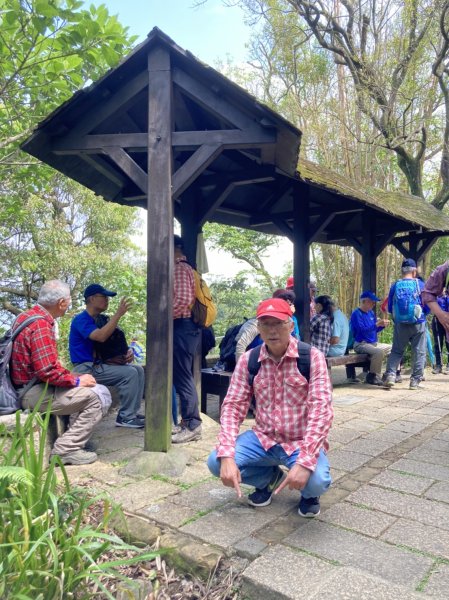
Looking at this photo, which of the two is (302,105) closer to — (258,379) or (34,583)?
(258,379)

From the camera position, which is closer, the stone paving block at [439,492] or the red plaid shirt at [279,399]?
the red plaid shirt at [279,399]

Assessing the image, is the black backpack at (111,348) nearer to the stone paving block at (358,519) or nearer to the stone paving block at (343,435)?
the stone paving block at (343,435)

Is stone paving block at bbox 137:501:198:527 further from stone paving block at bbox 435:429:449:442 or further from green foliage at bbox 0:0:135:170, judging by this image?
green foliage at bbox 0:0:135:170

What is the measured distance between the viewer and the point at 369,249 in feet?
27.6

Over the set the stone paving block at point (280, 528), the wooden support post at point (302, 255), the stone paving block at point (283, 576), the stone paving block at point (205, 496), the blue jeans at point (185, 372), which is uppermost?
the wooden support post at point (302, 255)

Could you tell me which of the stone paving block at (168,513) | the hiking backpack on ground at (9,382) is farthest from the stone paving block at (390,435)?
the hiking backpack on ground at (9,382)

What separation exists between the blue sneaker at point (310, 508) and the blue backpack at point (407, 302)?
178 inches

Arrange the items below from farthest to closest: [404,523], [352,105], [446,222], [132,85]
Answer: [352,105] < [446,222] < [132,85] < [404,523]

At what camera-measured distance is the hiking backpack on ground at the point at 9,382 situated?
3.44 meters

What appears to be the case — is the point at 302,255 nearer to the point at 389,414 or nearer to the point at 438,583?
the point at 389,414

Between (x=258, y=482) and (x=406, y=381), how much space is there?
5347 millimetres

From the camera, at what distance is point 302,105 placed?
15.6 m

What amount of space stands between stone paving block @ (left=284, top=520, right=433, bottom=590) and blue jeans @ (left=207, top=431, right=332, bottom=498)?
8.3 inches

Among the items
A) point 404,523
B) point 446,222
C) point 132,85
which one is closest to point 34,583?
point 404,523
